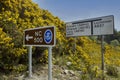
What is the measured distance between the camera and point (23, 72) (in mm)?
10789

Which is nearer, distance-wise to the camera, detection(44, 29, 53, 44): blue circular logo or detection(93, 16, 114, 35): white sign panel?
detection(44, 29, 53, 44): blue circular logo

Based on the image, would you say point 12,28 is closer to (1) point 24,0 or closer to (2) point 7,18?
(2) point 7,18

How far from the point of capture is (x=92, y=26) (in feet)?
36.9

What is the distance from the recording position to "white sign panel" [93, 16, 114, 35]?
33.8 ft

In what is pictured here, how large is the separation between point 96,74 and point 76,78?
0.76 meters

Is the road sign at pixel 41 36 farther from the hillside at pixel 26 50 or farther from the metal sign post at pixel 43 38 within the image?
the hillside at pixel 26 50

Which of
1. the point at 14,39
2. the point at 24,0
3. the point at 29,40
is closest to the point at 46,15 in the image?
the point at 24,0

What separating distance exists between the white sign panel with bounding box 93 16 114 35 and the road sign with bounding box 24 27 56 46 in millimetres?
2824

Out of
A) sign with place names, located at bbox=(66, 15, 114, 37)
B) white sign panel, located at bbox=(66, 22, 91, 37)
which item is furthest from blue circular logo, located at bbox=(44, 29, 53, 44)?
white sign panel, located at bbox=(66, 22, 91, 37)

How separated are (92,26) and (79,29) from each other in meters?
0.98

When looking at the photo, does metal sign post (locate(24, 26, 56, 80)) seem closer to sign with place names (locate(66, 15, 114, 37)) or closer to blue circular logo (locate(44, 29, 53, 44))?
blue circular logo (locate(44, 29, 53, 44))

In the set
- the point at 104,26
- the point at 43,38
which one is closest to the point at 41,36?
the point at 43,38

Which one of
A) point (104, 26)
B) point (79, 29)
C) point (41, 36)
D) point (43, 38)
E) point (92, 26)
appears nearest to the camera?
point (43, 38)

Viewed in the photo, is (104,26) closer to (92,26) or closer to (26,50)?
(92,26)
